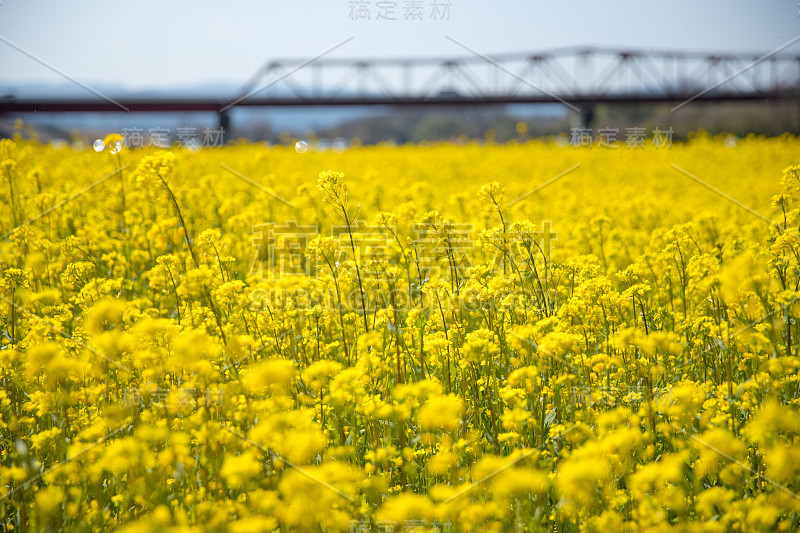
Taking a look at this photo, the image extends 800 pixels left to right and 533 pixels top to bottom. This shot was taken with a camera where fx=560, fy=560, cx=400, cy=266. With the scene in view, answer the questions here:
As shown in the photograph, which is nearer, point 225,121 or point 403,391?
point 403,391

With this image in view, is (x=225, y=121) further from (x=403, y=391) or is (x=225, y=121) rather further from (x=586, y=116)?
(x=403, y=391)

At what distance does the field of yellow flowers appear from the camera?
179 centimetres

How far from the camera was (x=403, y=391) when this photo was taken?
1.96 metres

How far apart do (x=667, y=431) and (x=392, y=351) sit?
1.36 m

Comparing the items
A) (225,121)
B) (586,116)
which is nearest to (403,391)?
(225,121)

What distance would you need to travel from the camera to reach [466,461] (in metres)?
2.34

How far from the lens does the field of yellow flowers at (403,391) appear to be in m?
1.79

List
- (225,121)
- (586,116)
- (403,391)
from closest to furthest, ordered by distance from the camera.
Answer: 1. (403,391)
2. (225,121)
3. (586,116)

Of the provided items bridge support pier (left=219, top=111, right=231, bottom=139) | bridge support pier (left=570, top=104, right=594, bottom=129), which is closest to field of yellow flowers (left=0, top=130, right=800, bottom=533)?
bridge support pier (left=219, top=111, right=231, bottom=139)

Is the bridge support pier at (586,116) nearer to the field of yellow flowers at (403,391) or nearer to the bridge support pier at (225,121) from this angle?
the bridge support pier at (225,121)

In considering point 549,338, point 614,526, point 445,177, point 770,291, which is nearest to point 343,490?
point 614,526

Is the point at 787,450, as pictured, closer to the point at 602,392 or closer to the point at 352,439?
the point at 602,392

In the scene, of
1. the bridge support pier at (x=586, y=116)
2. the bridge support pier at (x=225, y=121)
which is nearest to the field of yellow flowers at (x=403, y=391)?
the bridge support pier at (x=225, y=121)

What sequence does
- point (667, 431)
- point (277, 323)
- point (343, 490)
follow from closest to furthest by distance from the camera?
1. point (343, 490)
2. point (667, 431)
3. point (277, 323)
